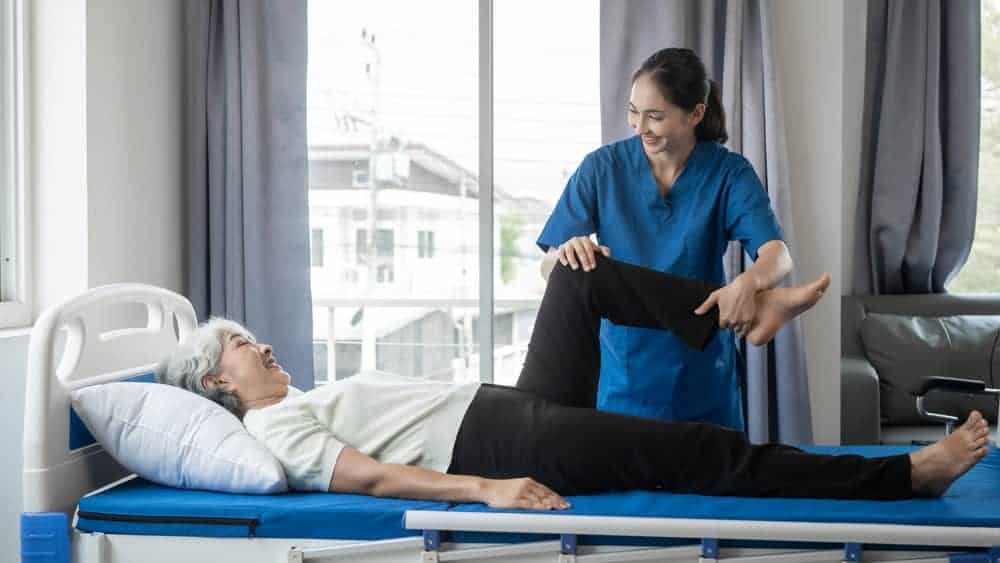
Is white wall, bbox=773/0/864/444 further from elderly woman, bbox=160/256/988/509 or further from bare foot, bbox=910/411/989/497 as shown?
bare foot, bbox=910/411/989/497

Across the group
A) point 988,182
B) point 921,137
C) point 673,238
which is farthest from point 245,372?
point 988,182

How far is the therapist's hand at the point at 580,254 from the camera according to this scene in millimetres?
2277

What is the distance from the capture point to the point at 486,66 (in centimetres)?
370

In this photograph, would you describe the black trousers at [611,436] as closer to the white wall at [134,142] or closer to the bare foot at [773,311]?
the bare foot at [773,311]

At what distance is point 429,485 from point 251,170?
1906mm

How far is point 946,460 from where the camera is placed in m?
1.98

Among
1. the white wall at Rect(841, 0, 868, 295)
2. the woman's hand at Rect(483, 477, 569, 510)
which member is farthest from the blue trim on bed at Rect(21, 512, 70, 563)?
the white wall at Rect(841, 0, 868, 295)

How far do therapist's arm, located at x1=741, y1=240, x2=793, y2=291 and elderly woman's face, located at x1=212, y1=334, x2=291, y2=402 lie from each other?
1.10 m

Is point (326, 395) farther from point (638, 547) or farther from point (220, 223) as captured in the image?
point (220, 223)

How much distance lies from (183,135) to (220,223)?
13.5 inches

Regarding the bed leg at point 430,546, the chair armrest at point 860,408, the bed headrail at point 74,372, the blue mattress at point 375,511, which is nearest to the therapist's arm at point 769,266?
the blue mattress at point 375,511

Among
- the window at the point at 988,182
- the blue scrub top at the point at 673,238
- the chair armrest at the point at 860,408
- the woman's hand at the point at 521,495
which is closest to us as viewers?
the woman's hand at the point at 521,495

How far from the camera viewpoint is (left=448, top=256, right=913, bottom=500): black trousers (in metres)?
2.02

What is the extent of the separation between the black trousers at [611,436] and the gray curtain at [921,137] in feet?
6.90
